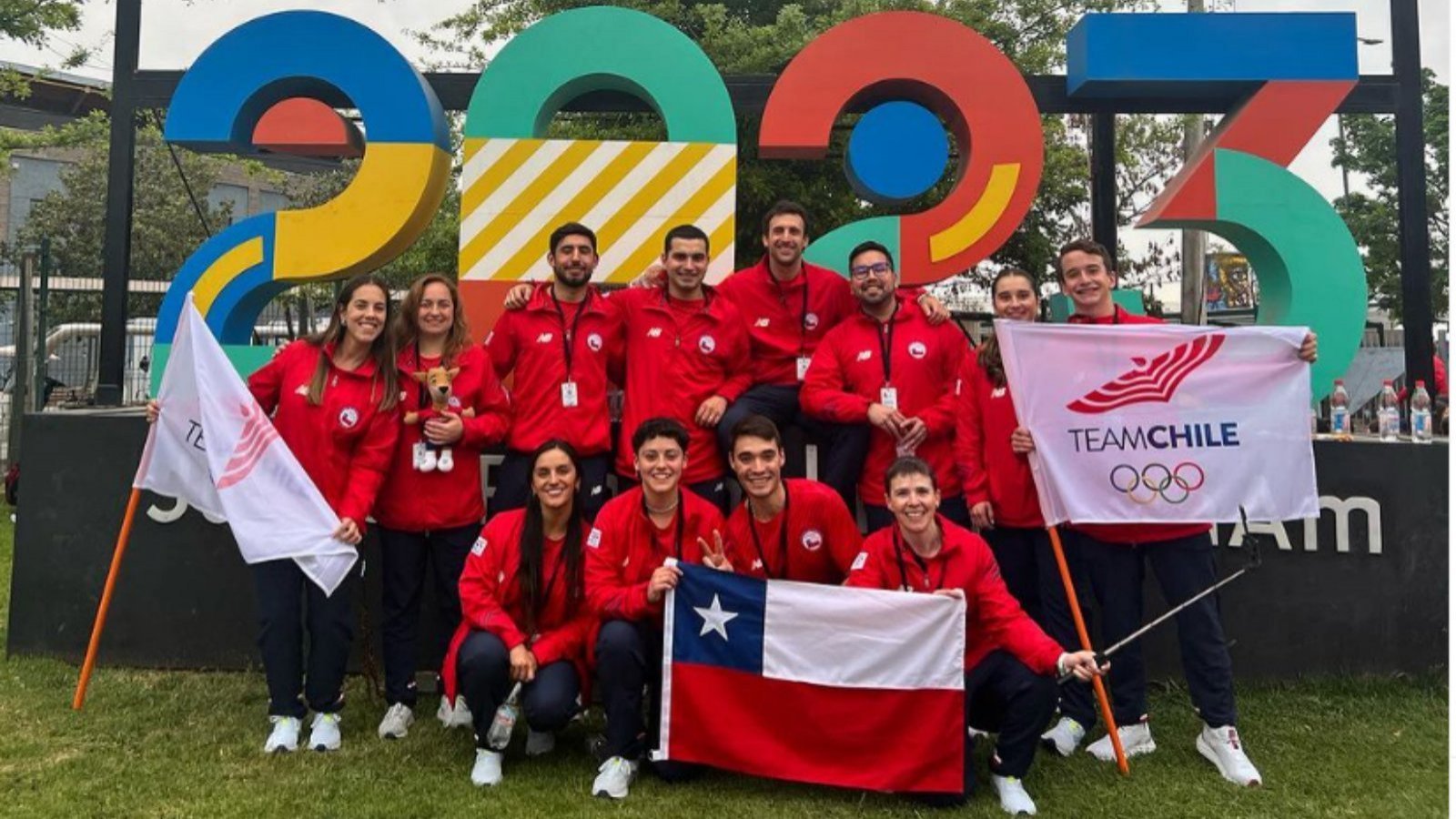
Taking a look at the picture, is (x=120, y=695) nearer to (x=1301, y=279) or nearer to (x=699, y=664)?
(x=699, y=664)

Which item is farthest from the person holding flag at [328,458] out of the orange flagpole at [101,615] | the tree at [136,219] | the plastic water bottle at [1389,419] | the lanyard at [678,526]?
the tree at [136,219]

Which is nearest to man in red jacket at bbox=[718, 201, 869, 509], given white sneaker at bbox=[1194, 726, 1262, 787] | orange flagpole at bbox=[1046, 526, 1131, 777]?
orange flagpole at bbox=[1046, 526, 1131, 777]

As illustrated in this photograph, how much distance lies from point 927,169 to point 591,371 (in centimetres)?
260

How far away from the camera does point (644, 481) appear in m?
3.76

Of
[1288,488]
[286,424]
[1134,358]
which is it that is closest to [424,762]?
[286,424]

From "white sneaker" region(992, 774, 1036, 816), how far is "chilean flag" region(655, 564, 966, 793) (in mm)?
186

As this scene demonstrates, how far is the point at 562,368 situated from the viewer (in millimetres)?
4461

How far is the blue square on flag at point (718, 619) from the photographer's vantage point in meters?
3.64

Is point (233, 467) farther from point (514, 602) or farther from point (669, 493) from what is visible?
point (669, 493)

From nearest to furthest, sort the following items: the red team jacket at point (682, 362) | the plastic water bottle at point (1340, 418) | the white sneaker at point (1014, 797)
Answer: the white sneaker at point (1014, 797)
the red team jacket at point (682, 362)
the plastic water bottle at point (1340, 418)

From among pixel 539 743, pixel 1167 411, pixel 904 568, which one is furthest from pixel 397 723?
pixel 1167 411

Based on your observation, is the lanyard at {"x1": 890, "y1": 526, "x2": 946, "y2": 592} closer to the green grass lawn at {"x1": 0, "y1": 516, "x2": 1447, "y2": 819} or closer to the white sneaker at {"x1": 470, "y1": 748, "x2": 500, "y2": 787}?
the green grass lawn at {"x1": 0, "y1": 516, "x2": 1447, "y2": 819}

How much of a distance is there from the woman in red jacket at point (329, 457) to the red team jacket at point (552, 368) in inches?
21.3

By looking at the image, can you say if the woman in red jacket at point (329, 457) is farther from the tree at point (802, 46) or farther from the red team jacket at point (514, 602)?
the tree at point (802, 46)
